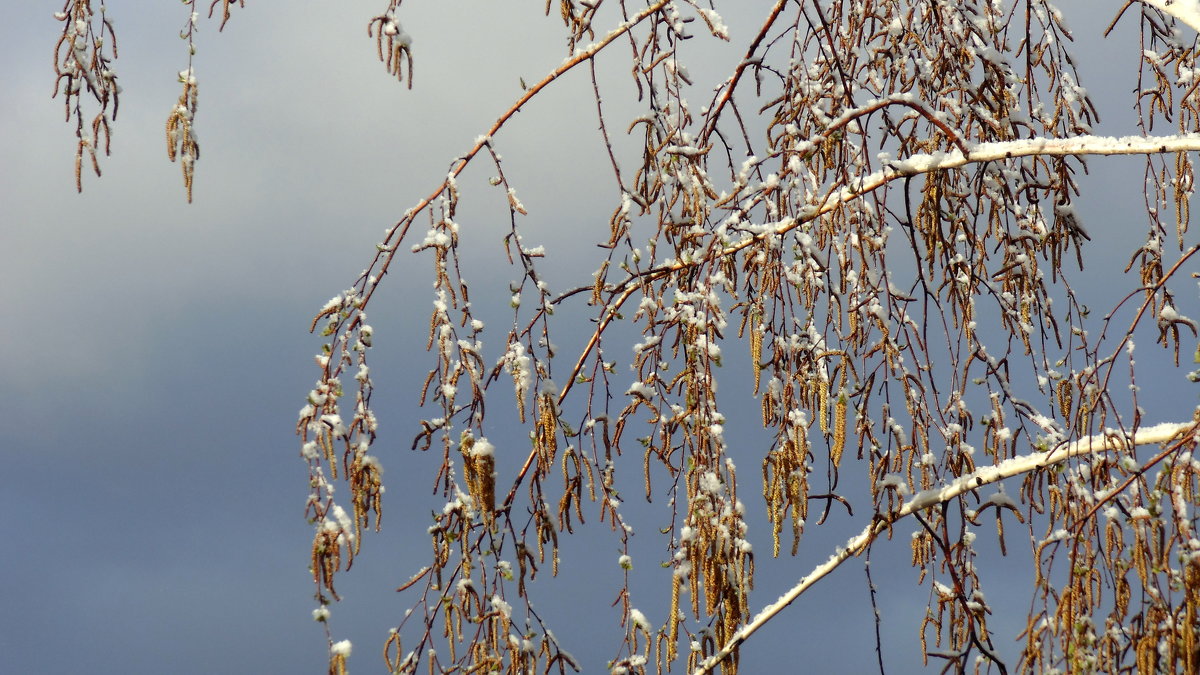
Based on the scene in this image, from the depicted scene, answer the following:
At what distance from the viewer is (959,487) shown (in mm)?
3051

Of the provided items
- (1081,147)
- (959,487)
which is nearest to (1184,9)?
(1081,147)

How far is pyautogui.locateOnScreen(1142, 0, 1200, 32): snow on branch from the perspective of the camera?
2.72 meters

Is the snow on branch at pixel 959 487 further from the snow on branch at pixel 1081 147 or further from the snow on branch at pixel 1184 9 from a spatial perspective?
the snow on branch at pixel 1184 9

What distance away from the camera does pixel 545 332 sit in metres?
2.70

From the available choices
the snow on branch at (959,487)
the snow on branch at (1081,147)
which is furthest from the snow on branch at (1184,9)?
the snow on branch at (959,487)

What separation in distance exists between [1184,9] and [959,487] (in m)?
1.26

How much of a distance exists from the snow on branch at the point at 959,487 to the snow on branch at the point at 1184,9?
0.93 metres

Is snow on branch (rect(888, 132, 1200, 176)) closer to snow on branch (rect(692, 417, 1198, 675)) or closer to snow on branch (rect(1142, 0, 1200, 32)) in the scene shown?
snow on branch (rect(1142, 0, 1200, 32))

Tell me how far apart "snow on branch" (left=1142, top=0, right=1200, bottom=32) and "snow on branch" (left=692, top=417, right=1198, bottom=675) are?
3.06 feet

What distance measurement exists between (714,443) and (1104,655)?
1.09m

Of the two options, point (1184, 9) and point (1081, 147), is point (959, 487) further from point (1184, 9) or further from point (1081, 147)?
point (1184, 9)

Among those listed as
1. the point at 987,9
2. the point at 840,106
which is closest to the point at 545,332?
the point at 840,106

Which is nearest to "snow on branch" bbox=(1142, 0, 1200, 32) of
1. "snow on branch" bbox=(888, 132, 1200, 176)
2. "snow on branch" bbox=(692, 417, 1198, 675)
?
"snow on branch" bbox=(888, 132, 1200, 176)

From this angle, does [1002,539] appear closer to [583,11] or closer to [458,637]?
[458,637]
